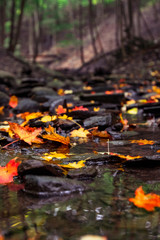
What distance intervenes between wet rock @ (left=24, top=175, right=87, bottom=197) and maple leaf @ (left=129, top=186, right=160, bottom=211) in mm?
290

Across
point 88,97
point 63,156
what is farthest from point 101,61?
point 63,156

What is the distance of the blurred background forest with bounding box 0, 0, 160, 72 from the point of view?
21.3m

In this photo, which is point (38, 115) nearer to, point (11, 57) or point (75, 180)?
point (75, 180)

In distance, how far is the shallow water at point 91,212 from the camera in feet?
3.46

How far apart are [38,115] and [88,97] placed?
9.41 feet

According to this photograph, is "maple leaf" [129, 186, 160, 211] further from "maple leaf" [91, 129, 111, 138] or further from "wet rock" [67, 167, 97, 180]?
"maple leaf" [91, 129, 111, 138]

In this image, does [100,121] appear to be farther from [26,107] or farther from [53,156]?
[26,107]

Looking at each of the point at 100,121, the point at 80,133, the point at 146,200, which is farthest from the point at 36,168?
the point at 100,121

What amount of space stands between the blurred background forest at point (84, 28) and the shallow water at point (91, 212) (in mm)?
16579

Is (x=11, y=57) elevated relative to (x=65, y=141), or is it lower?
elevated

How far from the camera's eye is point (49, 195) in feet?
4.67

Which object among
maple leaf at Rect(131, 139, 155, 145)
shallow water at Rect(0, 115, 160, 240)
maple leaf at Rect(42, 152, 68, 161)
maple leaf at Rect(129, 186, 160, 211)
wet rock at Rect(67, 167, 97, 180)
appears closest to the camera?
shallow water at Rect(0, 115, 160, 240)

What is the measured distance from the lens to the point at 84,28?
49.0 meters

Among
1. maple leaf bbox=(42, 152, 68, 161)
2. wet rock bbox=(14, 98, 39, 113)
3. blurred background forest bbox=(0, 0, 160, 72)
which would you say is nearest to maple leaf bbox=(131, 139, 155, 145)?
maple leaf bbox=(42, 152, 68, 161)
